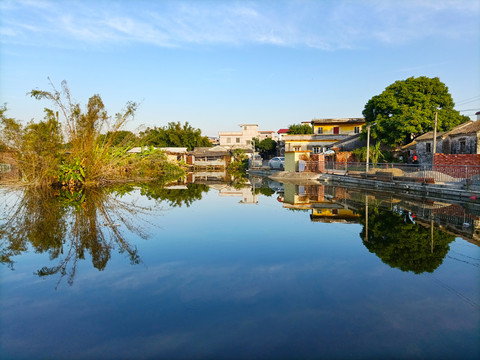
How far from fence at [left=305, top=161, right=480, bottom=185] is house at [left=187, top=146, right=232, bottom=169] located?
30902 millimetres

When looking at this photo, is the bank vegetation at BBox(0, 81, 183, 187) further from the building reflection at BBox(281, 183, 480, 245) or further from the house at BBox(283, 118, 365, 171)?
the house at BBox(283, 118, 365, 171)

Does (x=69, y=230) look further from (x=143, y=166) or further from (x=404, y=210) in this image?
(x=143, y=166)

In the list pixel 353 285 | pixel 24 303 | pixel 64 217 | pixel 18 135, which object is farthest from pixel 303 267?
pixel 18 135

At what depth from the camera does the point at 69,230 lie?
1067 cm

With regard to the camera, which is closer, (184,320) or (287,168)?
(184,320)

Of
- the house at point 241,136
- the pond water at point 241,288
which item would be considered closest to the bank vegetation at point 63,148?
the pond water at point 241,288

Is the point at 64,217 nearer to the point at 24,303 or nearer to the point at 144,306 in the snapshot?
the point at 24,303

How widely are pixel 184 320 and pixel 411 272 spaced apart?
15.5 ft

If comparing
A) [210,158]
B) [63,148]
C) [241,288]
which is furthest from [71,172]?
[210,158]

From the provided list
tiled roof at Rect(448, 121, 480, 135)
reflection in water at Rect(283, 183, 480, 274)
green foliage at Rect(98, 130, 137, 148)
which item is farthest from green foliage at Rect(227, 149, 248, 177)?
reflection in water at Rect(283, 183, 480, 274)

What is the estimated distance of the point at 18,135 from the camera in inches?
819

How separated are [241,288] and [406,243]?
5.22 metres

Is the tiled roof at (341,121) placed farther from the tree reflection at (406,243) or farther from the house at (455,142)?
the tree reflection at (406,243)

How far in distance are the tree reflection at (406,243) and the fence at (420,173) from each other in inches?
339
